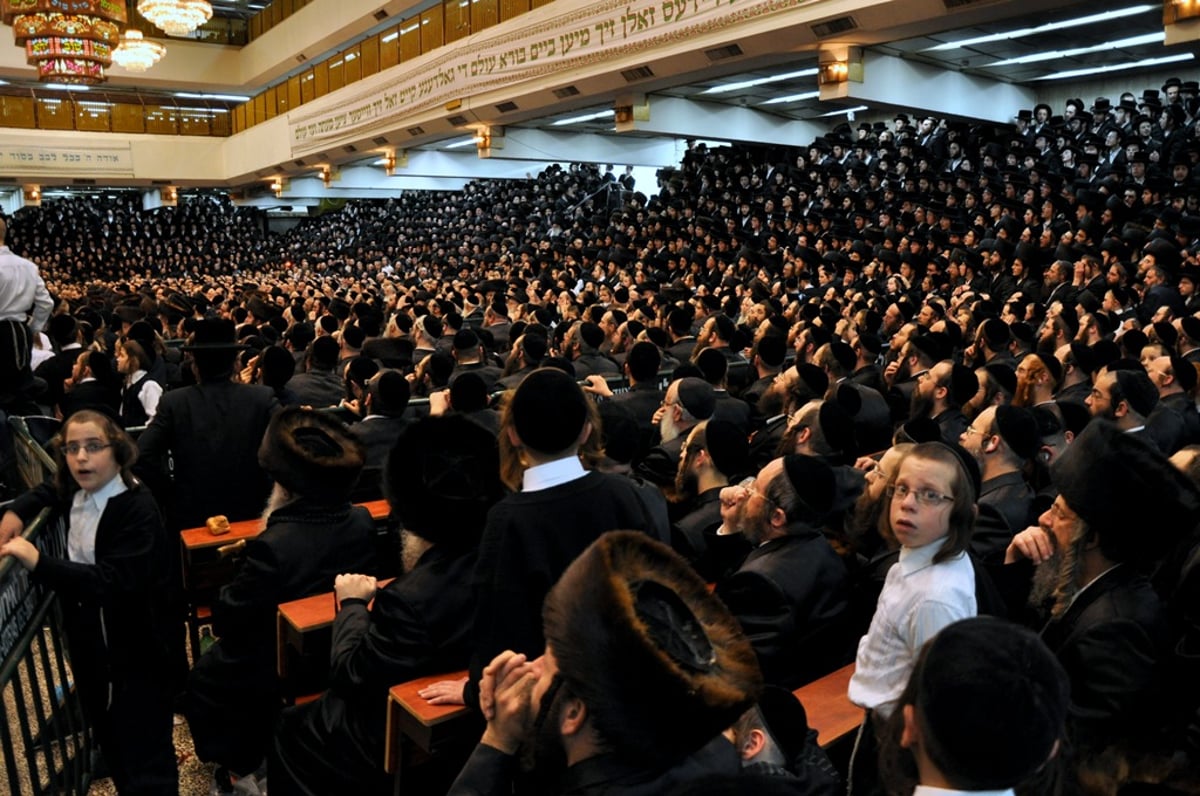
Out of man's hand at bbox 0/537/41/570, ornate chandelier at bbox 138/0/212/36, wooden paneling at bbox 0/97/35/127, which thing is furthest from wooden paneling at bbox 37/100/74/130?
man's hand at bbox 0/537/41/570

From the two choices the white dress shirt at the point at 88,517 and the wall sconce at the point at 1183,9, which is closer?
the white dress shirt at the point at 88,517

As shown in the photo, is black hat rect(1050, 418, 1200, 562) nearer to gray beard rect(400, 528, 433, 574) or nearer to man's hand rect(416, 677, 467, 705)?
A: man's hand rect(416, 677, 467, 705)

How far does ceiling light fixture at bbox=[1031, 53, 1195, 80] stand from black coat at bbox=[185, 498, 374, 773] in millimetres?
19133

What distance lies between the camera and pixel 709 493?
14.3 ft

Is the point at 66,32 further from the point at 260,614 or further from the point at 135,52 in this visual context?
the point at 260,614

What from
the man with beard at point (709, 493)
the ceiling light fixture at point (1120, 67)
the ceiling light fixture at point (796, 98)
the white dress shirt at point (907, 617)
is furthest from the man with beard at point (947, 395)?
the ceiling light fixture at point (796, 98)

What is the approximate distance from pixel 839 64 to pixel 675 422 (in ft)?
30.0

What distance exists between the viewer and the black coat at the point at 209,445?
190 inches

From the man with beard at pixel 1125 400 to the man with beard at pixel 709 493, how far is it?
2294mm

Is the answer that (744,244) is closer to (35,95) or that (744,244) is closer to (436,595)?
(436,595)

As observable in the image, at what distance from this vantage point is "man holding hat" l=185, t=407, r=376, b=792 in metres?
3.42

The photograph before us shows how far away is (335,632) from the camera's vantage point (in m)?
2.92

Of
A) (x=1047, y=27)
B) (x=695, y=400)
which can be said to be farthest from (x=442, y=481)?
(x=1047, y=27)

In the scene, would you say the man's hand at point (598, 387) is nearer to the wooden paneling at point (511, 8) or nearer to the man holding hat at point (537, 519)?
the man holding hat at point (537, 519)
